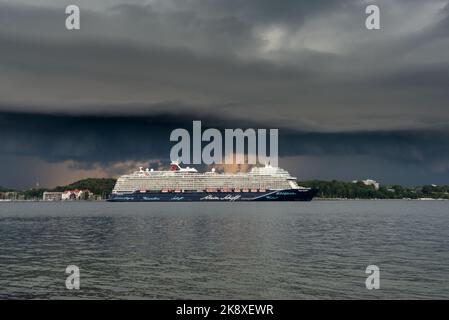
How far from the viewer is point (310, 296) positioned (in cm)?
2353

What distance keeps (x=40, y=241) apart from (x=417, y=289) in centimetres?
3816

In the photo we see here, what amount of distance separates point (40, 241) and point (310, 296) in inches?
1379

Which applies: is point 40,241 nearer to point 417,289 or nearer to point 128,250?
point 128,250

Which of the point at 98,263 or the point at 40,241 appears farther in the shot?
the point at 40,241

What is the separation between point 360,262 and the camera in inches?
1339

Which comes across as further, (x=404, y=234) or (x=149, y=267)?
(x=404, y=234)

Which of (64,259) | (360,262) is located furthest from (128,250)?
(360,262)

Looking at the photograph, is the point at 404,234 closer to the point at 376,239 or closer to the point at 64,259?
the point at 376,239
